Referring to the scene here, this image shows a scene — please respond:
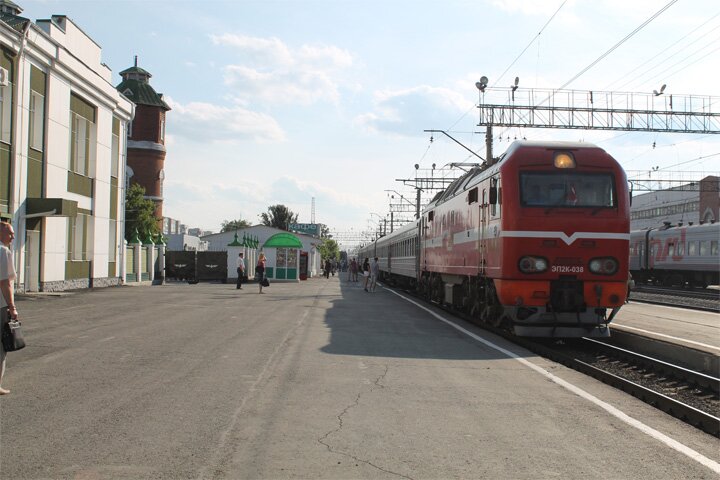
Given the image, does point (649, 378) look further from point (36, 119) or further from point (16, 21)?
point (16, 21)

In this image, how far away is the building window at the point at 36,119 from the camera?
2242 centimetres

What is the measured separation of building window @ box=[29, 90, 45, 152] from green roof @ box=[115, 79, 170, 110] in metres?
31.2

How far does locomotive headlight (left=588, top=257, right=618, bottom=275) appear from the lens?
1212cm

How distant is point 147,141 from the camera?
2087 inches

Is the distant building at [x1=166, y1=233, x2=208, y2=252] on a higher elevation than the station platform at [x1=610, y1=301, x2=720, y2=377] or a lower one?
higher

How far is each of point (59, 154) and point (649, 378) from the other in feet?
71.1

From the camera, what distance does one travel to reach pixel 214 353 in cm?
1017

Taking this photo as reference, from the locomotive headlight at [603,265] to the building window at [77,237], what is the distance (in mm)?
20466

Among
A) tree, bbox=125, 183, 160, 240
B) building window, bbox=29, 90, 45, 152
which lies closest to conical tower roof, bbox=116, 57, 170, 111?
tree, bbox=125, 183, 160, 240

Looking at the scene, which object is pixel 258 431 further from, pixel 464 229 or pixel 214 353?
pixel 464 229

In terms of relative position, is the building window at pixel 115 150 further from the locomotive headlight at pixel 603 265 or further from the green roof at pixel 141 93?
the locomotive headlight at pixel 603 265

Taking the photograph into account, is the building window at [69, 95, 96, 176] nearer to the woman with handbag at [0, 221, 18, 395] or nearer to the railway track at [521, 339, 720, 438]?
the railway track at [521, 339, 720, 438]

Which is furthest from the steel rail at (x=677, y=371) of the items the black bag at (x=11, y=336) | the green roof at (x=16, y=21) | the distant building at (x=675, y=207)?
the distant building at (x=675, y=207)

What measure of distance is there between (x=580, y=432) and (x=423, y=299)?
66.8ft
